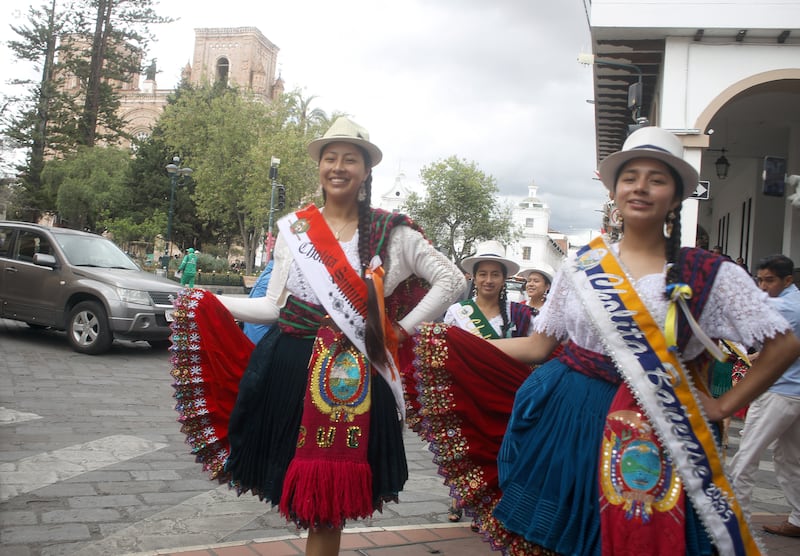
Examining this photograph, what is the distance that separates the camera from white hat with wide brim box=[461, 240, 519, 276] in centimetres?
543

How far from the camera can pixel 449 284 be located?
315cm

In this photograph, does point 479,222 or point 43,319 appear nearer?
point 43,319

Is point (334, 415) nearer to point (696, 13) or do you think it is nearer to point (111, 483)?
point (111, 483)

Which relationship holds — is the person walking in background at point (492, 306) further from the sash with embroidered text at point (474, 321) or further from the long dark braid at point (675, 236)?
the long dark braid at point (675, 236)

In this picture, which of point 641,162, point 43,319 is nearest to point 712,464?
point 641,162

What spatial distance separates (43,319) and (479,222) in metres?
40.5

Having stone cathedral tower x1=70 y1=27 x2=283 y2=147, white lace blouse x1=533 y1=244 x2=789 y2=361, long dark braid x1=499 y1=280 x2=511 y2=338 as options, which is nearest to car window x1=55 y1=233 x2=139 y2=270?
long dark braid x1=499 y1=280 x2=511 y2=338

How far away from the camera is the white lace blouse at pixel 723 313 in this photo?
230 cm

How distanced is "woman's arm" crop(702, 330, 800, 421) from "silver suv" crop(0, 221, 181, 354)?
9.24m

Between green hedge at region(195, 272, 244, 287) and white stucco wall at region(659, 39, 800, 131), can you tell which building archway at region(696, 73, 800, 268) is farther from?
green hedge at region(195, 272, 244, 287)

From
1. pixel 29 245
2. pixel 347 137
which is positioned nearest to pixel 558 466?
pixel 347 137

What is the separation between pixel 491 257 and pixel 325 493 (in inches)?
114

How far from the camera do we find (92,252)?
1141cm

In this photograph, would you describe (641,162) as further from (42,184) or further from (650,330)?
(42,184)
